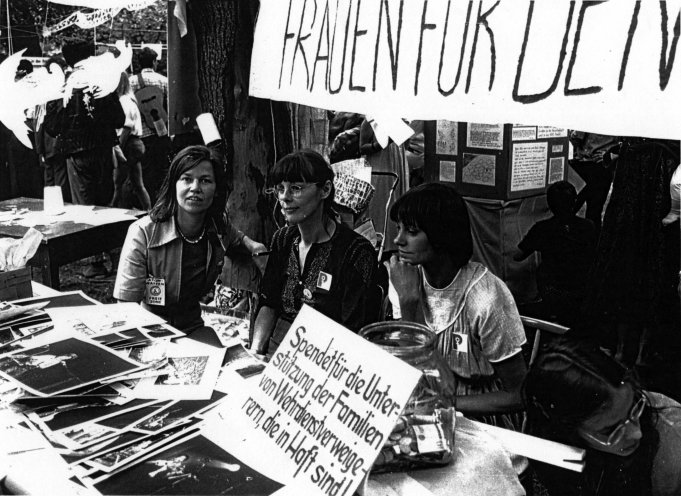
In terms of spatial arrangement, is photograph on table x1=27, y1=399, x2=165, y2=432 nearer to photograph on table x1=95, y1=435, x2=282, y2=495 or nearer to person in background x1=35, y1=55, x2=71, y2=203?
photograph on table x1=95, y1=435, x2=282, y2=495

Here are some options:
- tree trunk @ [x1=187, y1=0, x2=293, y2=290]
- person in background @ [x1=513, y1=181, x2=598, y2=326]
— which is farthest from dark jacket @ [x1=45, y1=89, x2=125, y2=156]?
person in background @ [x1=513, y1=181, x2=598, y2=326]

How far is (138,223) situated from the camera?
2.66m

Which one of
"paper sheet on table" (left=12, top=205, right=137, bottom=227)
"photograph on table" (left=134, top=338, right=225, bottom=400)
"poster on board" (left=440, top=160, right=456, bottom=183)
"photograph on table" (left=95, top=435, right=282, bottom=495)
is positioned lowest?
"photograph on table" (left=95, top=435, right=282, bottom=495)

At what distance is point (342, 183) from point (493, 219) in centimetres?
208

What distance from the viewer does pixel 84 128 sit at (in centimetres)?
367

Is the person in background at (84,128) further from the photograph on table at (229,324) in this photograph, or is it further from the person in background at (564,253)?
the person in background at (564,253)

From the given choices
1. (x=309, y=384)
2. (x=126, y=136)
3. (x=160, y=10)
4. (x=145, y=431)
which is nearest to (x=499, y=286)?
(x=309, y=384)

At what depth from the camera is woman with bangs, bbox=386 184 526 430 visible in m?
1.89

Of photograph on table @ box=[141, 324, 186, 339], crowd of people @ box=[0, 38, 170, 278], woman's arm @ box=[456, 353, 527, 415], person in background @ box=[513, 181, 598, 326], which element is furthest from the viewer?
person in background @ box=[513, 181, 598, 326]

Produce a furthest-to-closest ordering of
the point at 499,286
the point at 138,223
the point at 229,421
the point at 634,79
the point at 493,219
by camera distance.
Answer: the point at 493,219, the point at 138,223, the point at 499,286, the point at 229,421, the point at 634,79

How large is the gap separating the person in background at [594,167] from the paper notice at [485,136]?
1.88ft

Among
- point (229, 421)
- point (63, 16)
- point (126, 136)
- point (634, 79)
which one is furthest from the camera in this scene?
point (126, 136)

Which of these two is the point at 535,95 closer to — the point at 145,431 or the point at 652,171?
the point at 145,431

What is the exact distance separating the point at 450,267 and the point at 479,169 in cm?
259
